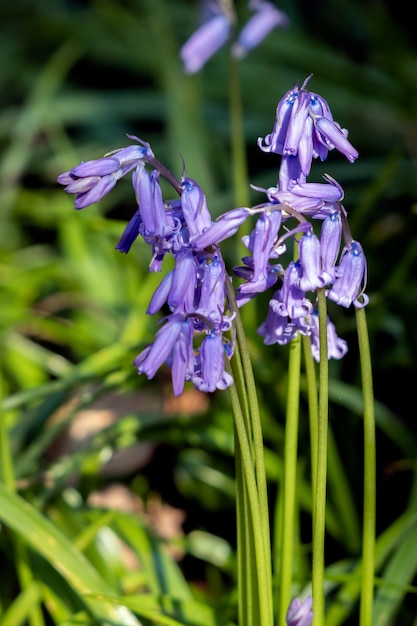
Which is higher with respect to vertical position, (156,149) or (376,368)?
(156,149)

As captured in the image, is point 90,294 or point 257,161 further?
point 257,161

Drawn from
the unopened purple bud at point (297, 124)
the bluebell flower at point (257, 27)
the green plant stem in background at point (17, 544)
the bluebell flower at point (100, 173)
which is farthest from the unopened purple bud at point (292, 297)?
the bluebell flower at point (257, 27)

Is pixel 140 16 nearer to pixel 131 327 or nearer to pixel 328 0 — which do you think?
pixel 328 0

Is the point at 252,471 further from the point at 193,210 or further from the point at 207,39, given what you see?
the point at 207,39

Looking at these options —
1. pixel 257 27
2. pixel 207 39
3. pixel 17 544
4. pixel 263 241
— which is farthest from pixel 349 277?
pixel 257 27

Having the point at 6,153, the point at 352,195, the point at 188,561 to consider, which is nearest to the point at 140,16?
the point at 6,153

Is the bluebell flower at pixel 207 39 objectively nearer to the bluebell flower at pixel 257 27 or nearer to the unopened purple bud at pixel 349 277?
the bluebell flower at pixel 257 27
